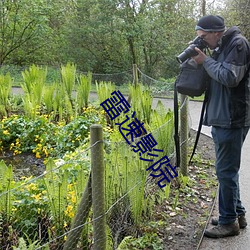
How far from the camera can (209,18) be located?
296 cm

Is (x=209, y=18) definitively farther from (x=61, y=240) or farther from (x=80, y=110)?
(x=80, y=110)

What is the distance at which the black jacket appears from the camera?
111 inches

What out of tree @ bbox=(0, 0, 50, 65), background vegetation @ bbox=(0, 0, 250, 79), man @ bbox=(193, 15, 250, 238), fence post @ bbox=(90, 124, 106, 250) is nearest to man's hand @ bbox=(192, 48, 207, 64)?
man @ bbox=(193, 15, 250, 238)

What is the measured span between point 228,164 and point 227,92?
0.60 m

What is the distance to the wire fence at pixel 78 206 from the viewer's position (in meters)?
2.54

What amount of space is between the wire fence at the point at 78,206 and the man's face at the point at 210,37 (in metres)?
1.14

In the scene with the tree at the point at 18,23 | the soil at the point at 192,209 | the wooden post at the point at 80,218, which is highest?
the tree at the point at 18,23

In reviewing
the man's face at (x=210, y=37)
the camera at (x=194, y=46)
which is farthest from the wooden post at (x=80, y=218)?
the man's face at (x=210, y=37)

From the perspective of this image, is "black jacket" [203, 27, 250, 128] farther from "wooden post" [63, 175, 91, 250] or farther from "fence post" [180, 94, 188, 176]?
"fence post" [180, 94, 188, 176]

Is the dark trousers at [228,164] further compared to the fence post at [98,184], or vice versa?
the dark trousers at [228,164]

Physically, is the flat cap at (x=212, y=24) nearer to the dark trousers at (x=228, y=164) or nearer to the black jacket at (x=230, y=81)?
the black jacket at (x=230, y=81)

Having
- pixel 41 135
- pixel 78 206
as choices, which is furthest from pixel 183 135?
pixel 41 135

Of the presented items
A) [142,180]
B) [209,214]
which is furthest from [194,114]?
[142,180]

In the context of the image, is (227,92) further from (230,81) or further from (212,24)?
(212,24)
